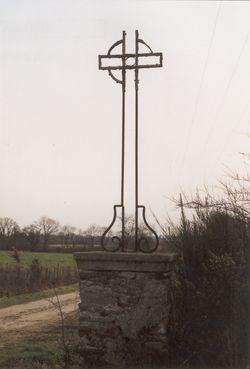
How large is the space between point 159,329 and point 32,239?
4905cm

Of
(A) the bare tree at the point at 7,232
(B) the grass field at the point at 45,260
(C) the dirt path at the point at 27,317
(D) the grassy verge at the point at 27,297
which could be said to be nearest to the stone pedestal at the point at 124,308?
(C) the dirt path at the point at 27,317

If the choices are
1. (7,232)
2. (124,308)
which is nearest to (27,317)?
(124,308)

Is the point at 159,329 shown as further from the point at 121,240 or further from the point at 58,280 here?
the point at 58,280

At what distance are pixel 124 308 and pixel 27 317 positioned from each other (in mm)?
8431

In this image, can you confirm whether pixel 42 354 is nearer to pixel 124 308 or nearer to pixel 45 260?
pixel 124 308

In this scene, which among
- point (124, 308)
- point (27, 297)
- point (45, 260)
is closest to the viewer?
point (124, 308)

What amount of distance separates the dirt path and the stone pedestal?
3372 mm

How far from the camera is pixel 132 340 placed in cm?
539

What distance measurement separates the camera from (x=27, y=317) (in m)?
13.2

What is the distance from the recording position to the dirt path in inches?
421

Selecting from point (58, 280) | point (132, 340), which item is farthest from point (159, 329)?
point (58, 280)

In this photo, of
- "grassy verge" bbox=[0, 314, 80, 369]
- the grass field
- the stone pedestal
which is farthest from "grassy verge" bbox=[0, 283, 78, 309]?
the stone pedestal

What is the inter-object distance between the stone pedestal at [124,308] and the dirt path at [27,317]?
3.37 m

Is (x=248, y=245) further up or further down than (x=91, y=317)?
further up
